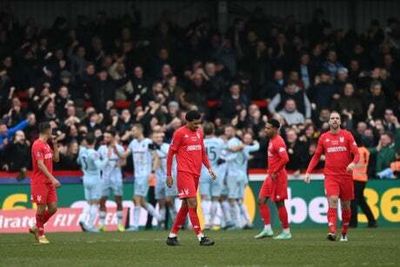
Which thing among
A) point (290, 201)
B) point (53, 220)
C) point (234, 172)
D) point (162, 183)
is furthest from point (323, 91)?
point (53, 220)

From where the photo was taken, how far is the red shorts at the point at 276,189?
25.0 m

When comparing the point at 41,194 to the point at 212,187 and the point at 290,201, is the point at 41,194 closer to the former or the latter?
the point at 212,187

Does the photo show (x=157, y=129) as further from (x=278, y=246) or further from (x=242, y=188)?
(x=278, y=246)

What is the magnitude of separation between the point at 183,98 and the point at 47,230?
6086mm

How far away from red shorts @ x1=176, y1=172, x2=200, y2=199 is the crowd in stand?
28.6 ft

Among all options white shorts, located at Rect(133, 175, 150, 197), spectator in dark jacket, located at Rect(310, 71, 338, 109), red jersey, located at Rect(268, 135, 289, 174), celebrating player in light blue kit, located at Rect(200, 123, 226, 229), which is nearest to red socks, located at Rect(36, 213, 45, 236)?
red jersey, located at Rect(268, 135, 289, 174)

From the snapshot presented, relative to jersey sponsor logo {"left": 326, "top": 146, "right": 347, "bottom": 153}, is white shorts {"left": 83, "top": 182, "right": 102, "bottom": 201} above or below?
below

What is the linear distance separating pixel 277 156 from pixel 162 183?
7097mm

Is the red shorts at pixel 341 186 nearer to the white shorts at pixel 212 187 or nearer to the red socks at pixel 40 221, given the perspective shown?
the red socks at pixel 40 221

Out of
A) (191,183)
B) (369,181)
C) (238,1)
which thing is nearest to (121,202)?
(369,181)

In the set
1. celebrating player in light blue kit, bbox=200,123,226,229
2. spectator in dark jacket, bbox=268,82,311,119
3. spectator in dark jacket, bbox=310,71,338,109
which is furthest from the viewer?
spectator in dark jacket, bbox=310,71,338,109

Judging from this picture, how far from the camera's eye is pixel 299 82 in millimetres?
36625

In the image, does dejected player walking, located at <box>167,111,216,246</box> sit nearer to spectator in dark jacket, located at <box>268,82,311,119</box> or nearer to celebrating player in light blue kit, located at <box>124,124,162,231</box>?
celebrating player in light blue kit, located at <box>124,124,162,231</box>

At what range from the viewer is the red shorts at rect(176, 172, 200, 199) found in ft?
73.6
